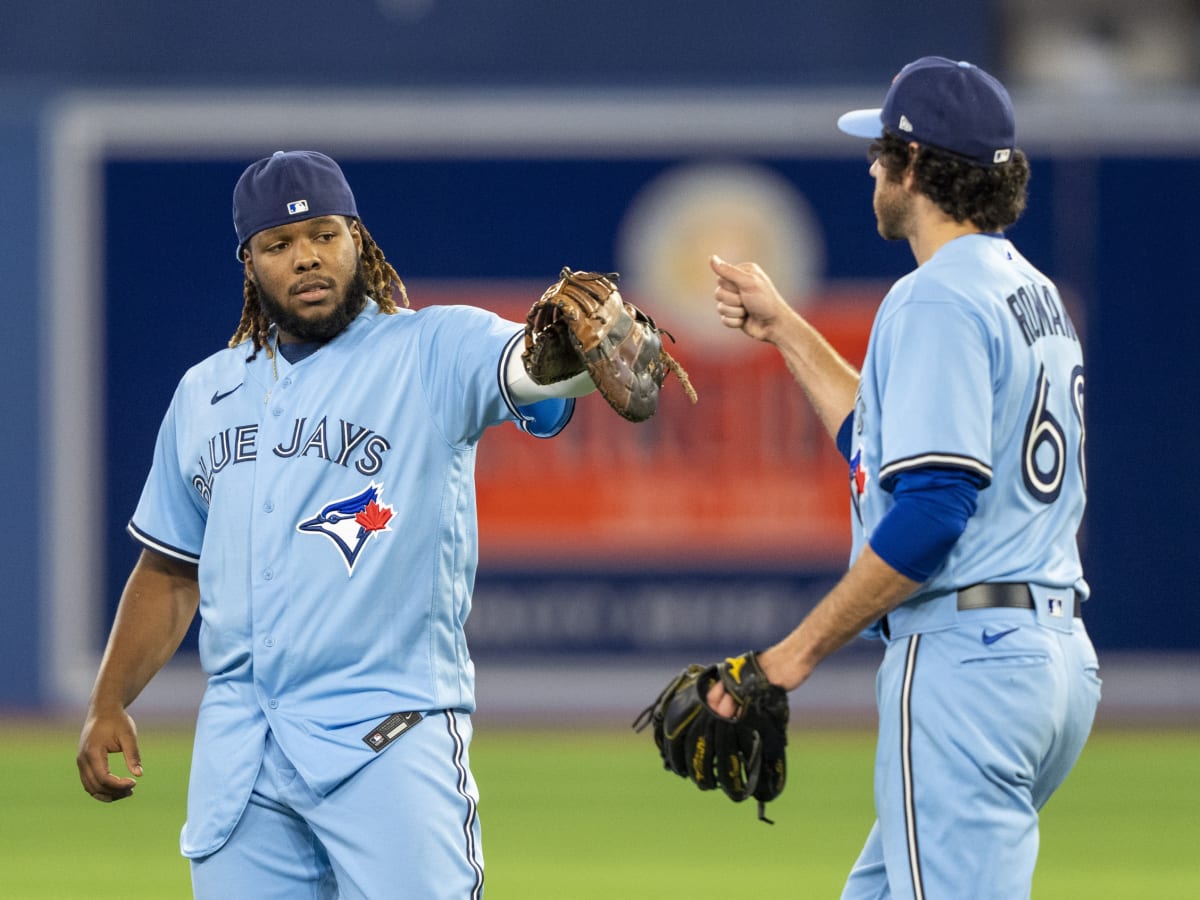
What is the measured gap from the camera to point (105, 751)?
402cm

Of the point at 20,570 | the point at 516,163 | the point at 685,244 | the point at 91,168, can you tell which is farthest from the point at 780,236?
the point at 20,570

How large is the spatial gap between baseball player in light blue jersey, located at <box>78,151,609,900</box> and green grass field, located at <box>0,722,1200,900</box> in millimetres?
3240

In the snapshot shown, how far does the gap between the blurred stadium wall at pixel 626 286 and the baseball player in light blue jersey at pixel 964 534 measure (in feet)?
28.4

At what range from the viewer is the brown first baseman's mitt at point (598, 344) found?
3.50 meters

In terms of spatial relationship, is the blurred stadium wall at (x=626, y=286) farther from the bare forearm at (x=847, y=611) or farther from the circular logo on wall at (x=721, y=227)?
the bare forearm at (x=847, y=611)

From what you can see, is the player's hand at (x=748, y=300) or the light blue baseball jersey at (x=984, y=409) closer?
the light blue baseball jersey at (x=984, y=409)

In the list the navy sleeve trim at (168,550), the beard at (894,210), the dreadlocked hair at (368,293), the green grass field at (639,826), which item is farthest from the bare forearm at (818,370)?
the green grass field at (639,826)

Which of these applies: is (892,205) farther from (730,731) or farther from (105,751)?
(105,751)

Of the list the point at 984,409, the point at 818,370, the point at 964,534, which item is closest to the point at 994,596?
→ the point at 964,534

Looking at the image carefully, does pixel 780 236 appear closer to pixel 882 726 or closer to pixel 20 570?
pixel 20 570

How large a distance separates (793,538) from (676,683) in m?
8.68

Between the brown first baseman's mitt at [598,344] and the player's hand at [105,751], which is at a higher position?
the brown first baseman's mitt at [598,344]

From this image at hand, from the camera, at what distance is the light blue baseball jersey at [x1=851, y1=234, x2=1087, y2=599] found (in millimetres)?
3350

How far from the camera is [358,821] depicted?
11.9 ft
